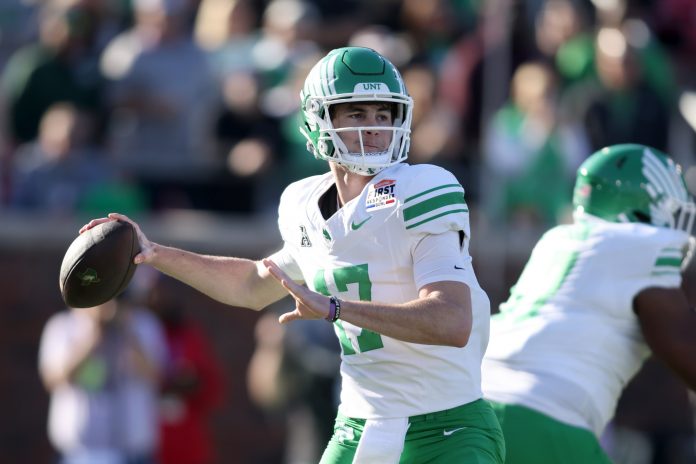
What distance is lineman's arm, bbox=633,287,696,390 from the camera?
5.09 m

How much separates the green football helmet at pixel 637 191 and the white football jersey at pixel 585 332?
11 cm

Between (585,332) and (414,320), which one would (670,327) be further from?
(414,320)

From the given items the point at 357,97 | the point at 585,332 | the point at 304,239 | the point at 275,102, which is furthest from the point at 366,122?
the point at 275,102

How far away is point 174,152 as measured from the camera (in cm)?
1040

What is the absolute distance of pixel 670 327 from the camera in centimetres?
513

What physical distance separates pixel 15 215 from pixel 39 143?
0.56 m

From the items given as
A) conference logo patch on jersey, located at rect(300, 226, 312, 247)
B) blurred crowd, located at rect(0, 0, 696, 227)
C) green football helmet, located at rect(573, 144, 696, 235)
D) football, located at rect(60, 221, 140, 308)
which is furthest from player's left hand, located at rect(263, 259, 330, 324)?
blurred crowd, located at rect(0, 0, 696, 227)

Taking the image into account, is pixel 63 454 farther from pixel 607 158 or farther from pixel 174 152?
pixel 607 158

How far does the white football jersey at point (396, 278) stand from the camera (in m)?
4.53

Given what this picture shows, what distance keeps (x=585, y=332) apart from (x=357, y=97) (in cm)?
123

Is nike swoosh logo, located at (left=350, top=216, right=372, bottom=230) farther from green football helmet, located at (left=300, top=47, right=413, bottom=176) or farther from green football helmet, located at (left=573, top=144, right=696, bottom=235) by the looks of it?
green football helmet, located at (left=573, top=144, right=696, bottom=235)

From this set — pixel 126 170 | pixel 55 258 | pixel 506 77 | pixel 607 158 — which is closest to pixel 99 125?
pixel 126 170

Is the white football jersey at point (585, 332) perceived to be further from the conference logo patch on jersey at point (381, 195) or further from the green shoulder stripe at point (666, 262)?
the conference logo patch on jersey at point (381, 195)

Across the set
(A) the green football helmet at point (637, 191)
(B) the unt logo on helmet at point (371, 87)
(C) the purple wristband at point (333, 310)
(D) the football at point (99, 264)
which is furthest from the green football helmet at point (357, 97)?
(A) the green football helmet at point (637, 191)
